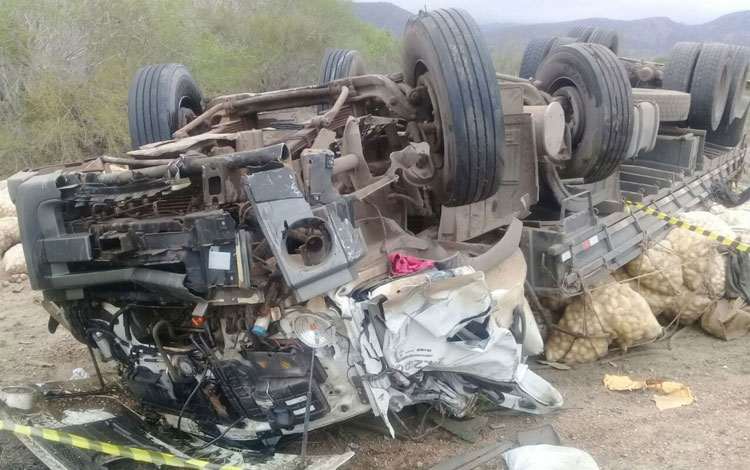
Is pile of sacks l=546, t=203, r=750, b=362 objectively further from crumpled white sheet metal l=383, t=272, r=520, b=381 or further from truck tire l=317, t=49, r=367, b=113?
truck tire l=317, t=49, r=367, b=113

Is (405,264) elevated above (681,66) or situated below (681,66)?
below

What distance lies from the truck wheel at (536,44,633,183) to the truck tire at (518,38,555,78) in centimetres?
281

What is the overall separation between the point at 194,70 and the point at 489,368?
14411 mm

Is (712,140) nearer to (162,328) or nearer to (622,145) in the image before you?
(622,145)

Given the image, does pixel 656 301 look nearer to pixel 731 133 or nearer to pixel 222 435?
pixel 222 435

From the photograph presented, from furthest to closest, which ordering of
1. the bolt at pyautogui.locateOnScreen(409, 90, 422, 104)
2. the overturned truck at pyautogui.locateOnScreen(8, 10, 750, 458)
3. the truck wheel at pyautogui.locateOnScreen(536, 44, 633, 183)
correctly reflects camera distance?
the truck wheel at pyautogui.locateOnScreen(536, 44, 633, 183)
the bolt at pyautogui.locateOnScreen(409, 90, 422, 104)
the overturned truck at pyautogui.locateOnScreen(8, 10, 750, 458)

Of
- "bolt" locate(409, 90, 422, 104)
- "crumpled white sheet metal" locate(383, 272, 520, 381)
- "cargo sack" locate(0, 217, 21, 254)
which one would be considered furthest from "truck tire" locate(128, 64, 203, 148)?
"cargo sack" locate(0, 217, 21, 254)

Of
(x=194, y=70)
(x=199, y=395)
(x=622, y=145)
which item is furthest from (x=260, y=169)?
(x=194, y=70)

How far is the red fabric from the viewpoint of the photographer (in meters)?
2.98

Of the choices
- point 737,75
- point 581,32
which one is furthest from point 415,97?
point 581,32

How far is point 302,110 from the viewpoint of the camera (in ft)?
17.3

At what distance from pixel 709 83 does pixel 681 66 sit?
358 mm

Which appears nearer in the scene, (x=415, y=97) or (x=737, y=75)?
(x=415, y=97)

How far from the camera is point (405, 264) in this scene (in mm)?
3029
